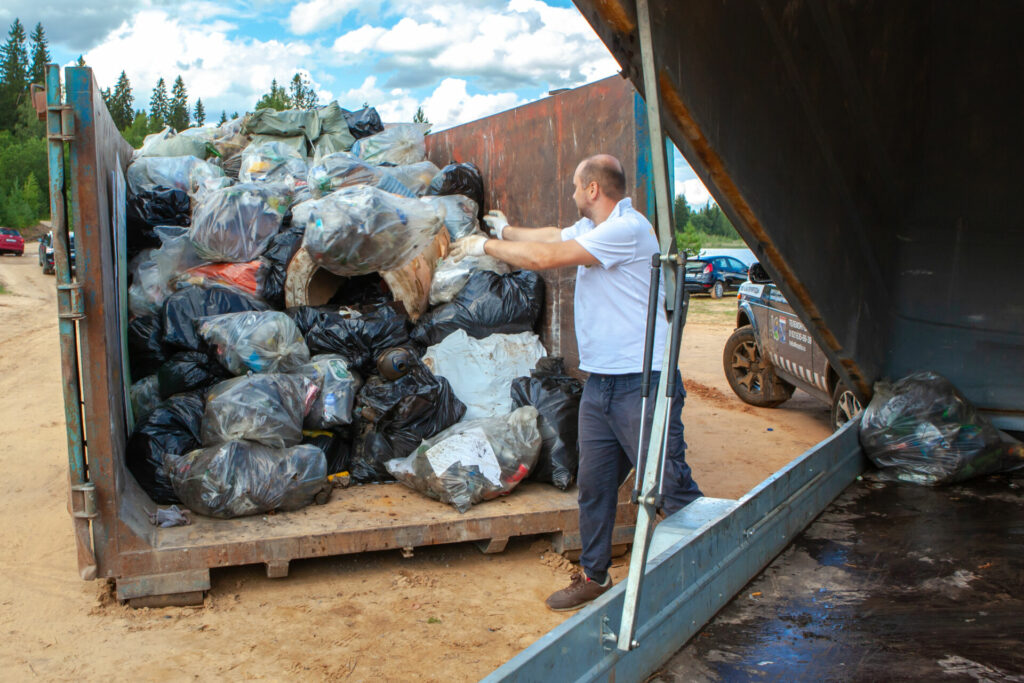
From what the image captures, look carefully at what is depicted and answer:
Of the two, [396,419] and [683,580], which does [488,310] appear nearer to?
[396,419]

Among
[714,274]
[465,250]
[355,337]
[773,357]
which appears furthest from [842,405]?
[714,274]

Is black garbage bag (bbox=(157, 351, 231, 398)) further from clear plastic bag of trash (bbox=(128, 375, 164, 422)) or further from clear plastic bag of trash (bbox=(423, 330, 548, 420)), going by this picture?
clear plastic bag of trash (bbox=(423, 330, 548, 420))

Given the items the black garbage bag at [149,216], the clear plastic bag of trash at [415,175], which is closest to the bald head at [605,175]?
the clear plastic bag of trash at [415,175]

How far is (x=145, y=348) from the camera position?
4785 mm

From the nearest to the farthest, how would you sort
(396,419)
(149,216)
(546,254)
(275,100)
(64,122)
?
(546,254) < (64,122) < (396,419) < (149,216) < (275,100)

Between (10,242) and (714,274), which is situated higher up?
(10,242)

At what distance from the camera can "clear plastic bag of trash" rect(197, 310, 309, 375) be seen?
14.9ft

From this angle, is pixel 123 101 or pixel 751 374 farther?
pixel 123 101

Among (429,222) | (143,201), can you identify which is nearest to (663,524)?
(429,222)

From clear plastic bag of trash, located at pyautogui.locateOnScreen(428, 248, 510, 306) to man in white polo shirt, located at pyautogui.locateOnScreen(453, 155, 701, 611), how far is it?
1.88 m

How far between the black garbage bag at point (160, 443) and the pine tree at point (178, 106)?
91717 mm

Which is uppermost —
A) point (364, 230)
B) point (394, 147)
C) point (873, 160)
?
point (394, 147)

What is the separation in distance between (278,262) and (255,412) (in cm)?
143

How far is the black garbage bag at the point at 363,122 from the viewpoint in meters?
8.08
